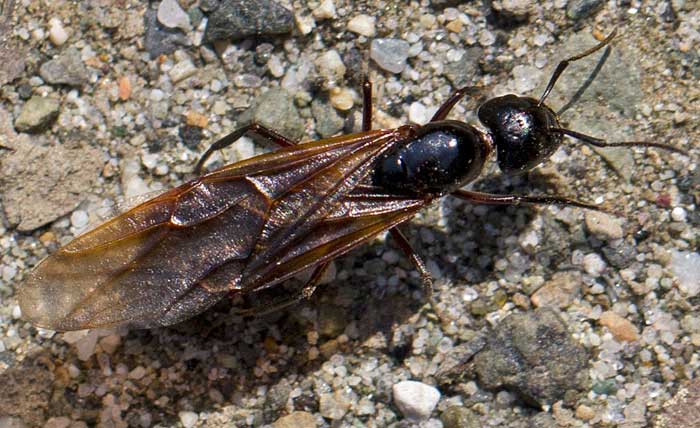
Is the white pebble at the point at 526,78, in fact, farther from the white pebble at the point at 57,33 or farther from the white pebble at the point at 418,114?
the white pebble at the point at 57,33

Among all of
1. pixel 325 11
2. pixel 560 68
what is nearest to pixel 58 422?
pixel 325 11

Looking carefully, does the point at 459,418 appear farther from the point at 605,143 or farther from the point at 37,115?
the point at 37,115

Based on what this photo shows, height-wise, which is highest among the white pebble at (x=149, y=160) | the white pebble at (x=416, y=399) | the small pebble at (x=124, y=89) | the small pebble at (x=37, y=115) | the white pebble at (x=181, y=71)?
the white pebble at (x=181, y=71)

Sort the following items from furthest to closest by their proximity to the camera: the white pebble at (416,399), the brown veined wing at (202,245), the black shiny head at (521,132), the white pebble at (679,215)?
1. the white pebble at (679,215)
2. the white pebble at (416,399)
3. the black shiny head at (521,132)
4. the brown veined wing at (202,245)

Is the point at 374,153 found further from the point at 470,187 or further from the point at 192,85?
the point at 192,85

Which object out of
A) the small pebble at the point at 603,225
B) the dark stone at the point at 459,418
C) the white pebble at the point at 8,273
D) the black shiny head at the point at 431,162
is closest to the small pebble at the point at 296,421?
the dark stone at the point at 459,418

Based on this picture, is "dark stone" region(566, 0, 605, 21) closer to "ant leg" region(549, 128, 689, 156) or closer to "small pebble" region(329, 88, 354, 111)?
"ant leg" region(549, 128, 689, 156)

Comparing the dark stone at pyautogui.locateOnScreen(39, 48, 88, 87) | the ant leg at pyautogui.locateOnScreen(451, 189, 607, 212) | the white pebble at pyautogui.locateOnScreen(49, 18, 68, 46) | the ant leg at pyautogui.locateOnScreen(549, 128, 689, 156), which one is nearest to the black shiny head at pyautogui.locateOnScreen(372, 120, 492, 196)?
the ant leg at pyautogui.locateOnScreen(451, 189, 607, 212)
